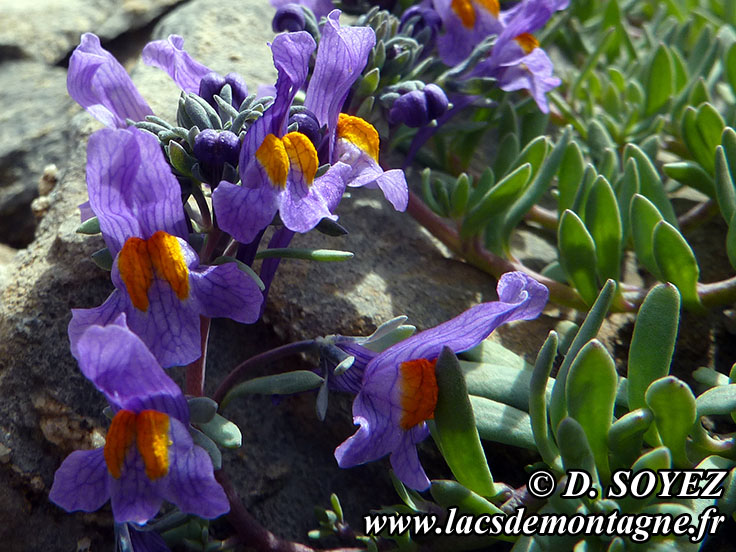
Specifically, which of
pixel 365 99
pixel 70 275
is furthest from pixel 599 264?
pixel 70 275

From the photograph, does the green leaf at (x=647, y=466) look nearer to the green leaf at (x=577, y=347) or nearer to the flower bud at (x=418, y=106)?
the green leaf at (x=577, y=347)

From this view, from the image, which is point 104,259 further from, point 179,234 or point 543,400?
point 543,400

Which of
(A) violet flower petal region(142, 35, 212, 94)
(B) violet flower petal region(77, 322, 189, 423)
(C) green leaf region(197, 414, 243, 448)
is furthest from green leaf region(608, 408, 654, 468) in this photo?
(A) violet flower petal region(142, 35, 212, 94)

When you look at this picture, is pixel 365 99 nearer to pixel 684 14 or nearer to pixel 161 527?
pixel 161 527

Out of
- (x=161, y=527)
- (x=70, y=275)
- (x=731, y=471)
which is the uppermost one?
(x=731, y=471)

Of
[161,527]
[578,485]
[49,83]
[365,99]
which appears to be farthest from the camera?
[49,83]
